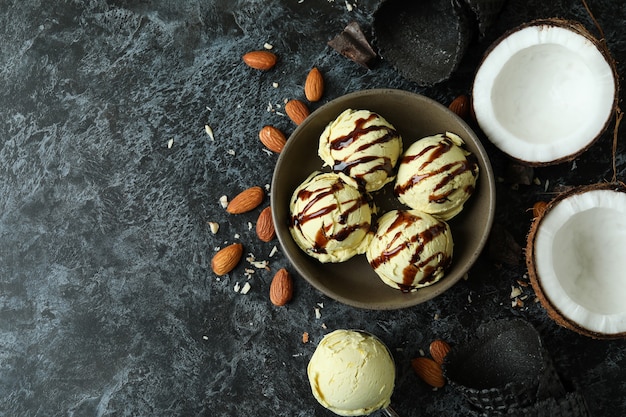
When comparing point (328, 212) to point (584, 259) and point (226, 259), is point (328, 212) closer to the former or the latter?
point (226, 259)

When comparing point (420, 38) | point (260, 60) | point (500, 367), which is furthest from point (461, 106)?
point (500, 367)

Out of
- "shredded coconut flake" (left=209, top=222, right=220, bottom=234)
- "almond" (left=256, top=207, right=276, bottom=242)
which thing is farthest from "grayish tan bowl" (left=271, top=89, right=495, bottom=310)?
"shredded coconut flake" (left=209, top=222, right=220, bottom=234)

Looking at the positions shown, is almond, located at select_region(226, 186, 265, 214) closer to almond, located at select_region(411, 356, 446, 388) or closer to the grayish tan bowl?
the grayish tan bowl

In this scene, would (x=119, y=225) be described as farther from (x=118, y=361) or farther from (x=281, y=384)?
(x=281, y=384)

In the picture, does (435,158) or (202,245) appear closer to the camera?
(435,158)

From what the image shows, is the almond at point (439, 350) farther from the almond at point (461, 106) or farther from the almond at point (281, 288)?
the almond at point (461, 106)

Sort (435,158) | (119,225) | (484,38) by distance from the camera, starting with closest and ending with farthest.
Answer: (435,158)
(484,38)
(119,225)

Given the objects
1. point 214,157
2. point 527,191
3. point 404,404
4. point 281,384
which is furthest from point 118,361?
point 527,191
